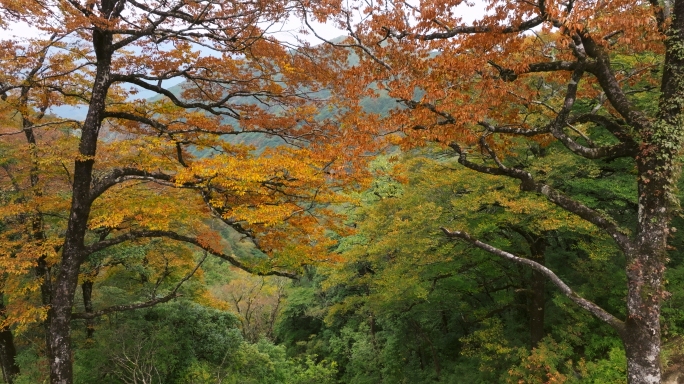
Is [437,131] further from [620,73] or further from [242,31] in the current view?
[242,31]

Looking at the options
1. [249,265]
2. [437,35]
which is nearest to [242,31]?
[437,35]

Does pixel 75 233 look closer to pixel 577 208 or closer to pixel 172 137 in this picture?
pixel 172 137

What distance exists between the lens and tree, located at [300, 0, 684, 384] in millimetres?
4359

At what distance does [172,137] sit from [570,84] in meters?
6.96

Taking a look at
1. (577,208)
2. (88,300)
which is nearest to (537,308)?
(577,208)

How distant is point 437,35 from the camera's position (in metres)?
5.31

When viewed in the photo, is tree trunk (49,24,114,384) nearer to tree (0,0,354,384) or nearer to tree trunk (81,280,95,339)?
tree (0,0,354,384)

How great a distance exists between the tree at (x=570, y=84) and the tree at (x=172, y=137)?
1.68 metres

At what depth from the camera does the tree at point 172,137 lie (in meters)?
6.47

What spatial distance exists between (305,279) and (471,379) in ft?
52.4

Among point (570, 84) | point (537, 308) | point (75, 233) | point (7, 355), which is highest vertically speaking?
point (570, 84)

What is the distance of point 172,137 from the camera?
7457 millimetres

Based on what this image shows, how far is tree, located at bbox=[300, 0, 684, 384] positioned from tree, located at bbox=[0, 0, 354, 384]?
66.1 inches

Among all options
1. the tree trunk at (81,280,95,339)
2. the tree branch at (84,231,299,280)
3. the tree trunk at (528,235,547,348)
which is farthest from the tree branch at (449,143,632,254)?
the tree trunk at (81,280,95,339)
